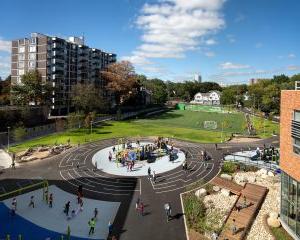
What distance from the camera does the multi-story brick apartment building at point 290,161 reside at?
26047mm

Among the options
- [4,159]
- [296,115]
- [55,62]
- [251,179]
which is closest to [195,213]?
[251,179]

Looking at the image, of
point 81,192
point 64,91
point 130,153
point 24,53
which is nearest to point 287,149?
point 81,192

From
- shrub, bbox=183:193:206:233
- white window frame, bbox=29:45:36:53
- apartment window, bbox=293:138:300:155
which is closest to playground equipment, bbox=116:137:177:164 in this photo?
shrub, bbox=183:193:206:233

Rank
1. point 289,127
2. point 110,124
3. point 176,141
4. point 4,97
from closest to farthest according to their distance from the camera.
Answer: point 289,127 < point 176,141 < point 110,124 < point 4,97

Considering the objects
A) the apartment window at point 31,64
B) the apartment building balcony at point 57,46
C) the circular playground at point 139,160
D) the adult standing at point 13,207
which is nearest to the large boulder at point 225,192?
the circular playground at point 139,160

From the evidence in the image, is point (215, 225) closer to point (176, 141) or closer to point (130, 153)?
point (130, 153)

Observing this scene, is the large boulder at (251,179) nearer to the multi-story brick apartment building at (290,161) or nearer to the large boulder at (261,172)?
the large boulder at (261,172)

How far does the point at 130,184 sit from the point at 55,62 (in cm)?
7773

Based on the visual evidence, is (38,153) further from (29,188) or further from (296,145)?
(296,145)

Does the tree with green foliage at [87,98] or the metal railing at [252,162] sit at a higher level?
the tree with green foliage at [87,98]

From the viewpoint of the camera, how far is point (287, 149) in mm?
27703

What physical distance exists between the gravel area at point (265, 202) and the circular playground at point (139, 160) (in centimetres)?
1298

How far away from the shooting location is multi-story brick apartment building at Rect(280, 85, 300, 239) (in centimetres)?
2605

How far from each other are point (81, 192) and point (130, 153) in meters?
16.5
